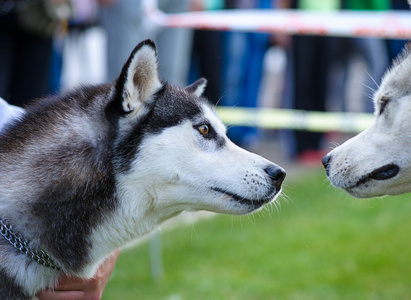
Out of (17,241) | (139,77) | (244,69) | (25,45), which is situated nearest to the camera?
(17,241)

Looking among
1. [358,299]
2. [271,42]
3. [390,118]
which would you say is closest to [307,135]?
[271,42]

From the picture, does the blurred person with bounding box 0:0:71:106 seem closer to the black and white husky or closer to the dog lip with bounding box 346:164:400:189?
the black and white husky

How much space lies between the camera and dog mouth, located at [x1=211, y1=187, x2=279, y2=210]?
287 centimetres

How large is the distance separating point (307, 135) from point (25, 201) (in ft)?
21.5

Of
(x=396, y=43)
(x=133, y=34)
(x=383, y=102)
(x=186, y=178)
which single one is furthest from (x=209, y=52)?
(x=186, y=178)

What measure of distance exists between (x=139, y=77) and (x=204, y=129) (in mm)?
395

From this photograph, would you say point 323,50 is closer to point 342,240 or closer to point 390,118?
point 342,240

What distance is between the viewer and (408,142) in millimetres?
3025

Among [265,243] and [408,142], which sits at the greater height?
[408,142]

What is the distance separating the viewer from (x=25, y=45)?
511 centimetres

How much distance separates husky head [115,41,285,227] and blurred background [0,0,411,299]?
0.43m

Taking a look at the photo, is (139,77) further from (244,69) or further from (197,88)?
(244,69)

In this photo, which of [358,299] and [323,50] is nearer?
[358,299]

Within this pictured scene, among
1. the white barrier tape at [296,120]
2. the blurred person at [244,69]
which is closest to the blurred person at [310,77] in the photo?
the blurred person at [244,69]
